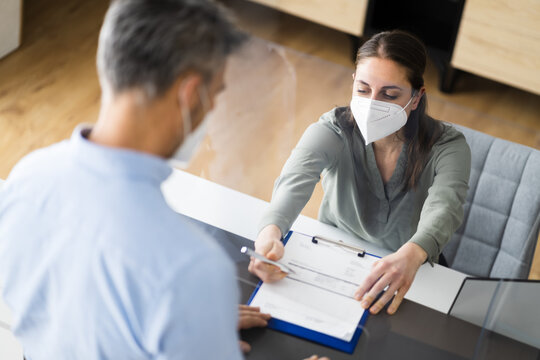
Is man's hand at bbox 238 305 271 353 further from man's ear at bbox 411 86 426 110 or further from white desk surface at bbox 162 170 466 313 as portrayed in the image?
man's ear at bbox 411 86 426 110

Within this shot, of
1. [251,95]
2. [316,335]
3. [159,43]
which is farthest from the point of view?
[251,95]

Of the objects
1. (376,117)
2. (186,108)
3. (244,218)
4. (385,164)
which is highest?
(186,108)

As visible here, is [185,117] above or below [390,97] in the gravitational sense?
above

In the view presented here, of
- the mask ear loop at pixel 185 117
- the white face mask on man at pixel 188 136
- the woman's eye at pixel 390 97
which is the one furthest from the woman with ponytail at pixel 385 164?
the mask ear loop at pixel 185 117

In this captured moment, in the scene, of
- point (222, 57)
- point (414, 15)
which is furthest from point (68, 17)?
point (222, 57)

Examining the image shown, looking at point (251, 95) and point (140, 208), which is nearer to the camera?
point (140, 208)

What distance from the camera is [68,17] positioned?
141 inches

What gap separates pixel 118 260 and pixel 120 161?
0.38ft

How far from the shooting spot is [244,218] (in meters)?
1.56

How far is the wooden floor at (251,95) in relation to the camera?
1779 mm

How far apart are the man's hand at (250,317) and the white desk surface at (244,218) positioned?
0.85ft

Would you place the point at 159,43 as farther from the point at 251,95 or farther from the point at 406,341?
the point at 251,95

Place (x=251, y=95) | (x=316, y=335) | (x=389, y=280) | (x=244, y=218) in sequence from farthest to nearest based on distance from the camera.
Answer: (x=251, y=95), (x=244, y=218), (x=389, y=280), (x=316, y=335)

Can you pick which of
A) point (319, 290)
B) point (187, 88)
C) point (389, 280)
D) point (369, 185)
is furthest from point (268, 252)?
point (187, 88)
